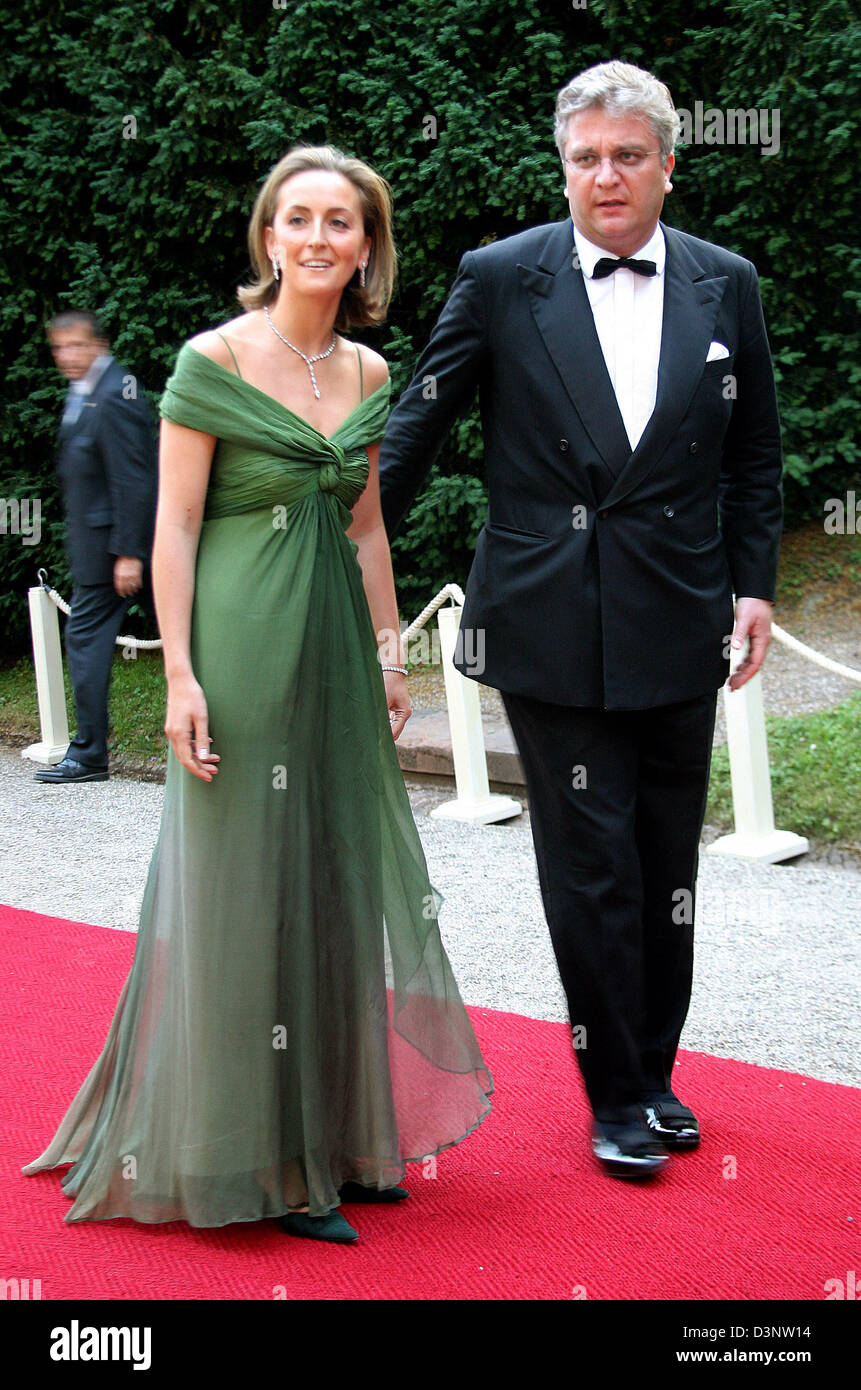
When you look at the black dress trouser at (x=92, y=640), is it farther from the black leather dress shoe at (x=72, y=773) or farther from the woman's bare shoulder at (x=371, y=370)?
the woman's bare shoulder at (x=371, y=370)

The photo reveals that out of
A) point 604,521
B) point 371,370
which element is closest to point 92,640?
point 371,370

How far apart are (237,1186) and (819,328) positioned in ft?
25.3

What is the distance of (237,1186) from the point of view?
272cm

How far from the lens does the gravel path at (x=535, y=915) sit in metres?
4.04

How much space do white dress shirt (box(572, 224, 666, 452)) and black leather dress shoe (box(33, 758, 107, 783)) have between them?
5.31 metres

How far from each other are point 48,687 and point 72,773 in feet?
3.62

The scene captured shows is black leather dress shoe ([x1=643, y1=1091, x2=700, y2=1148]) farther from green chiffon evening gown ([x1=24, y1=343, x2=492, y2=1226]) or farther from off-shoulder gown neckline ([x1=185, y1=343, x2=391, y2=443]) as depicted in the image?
off-shoulder gown neckline ([x1=185, y1=343, x2=391, y2=443])

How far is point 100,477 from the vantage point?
7.03m

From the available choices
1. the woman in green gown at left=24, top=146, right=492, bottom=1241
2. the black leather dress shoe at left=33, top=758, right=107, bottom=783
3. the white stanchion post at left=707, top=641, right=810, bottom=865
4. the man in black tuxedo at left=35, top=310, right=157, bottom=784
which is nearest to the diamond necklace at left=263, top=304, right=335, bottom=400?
the woman in green gown at left=24, top=146, right=492, bottom=1241

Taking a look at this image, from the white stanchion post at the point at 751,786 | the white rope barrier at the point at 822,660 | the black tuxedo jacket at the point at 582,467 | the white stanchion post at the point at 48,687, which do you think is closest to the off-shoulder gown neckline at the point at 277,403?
the black tuxedo jacket at the point at 582,467

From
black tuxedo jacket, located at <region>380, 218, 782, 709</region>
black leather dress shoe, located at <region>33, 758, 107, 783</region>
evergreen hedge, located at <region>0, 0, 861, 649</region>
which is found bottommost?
black leather dress shoe, located at <region>33, 758, 107, 783</region>

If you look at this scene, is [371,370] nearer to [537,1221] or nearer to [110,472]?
[537,1221]

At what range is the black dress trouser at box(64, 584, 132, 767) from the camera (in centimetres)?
732

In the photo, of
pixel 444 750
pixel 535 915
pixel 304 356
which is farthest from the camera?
pixel 444 750
